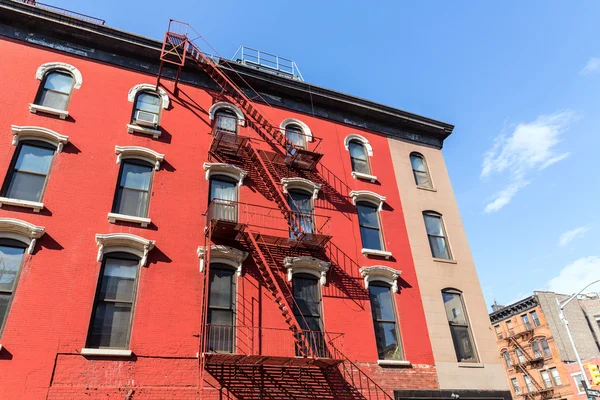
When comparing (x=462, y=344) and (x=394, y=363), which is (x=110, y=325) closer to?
(x=394, y=363)

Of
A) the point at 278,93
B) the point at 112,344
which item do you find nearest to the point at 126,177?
the point at 112,344

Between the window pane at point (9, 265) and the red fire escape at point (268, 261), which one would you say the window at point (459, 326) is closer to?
the red fire escape at point (268, 261)

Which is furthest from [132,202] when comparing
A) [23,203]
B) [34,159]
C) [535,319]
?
[535,319]

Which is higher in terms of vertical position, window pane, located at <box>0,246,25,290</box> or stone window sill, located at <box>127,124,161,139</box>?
stone window sill, located at <box>127,124,161,139</box>

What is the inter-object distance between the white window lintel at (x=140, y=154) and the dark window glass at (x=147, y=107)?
1599 millimetres

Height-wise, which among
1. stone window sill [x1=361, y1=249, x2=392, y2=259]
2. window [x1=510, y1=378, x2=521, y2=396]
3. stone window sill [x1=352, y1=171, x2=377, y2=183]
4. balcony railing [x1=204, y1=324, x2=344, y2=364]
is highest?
stone window sill [x1=352, y1=171, x2=377, y2=183]

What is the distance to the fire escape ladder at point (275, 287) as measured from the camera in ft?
41.3

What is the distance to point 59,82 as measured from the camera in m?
14.8

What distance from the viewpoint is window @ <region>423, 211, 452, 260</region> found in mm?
17531

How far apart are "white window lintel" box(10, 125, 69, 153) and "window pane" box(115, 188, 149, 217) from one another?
2295 mm

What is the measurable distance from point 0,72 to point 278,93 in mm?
9970

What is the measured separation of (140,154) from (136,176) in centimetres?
75

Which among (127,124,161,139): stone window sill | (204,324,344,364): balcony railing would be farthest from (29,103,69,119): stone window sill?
(204,324,344,364): balcony railing

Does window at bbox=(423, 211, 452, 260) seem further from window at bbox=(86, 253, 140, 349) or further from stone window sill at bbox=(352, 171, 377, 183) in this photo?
window at bbox=(86, 253, 140, 349)
